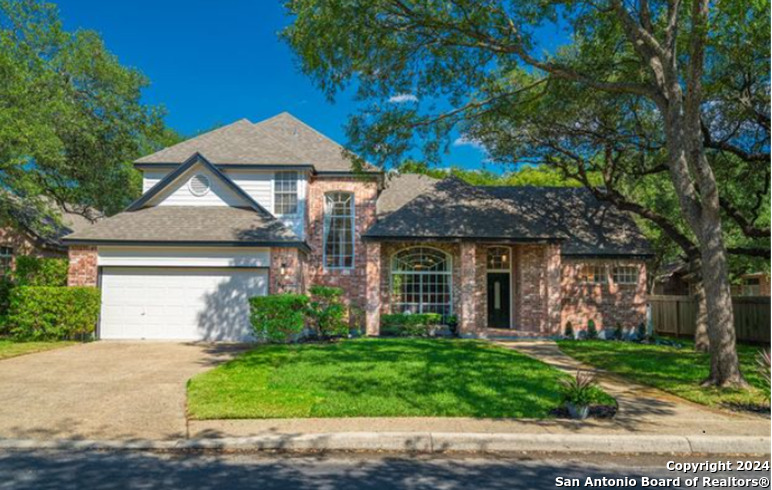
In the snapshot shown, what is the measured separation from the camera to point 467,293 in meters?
18.1

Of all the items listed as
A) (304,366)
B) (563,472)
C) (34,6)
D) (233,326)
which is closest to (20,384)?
(304,366)

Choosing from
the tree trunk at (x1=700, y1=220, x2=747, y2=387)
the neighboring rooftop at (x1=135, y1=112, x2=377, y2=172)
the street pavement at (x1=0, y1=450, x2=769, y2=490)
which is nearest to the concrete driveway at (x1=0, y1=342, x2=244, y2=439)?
the street pavement at (x1=0, y1=450, x2=769, y2=490)

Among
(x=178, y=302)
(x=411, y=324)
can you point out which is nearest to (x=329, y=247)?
(x=411, y=324)

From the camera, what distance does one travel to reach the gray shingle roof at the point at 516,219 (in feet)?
60.7

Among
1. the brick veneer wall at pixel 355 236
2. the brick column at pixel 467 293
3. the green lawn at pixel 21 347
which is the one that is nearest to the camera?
the green lawn at pixel 21 347

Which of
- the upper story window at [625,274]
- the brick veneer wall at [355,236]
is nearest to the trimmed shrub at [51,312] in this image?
the brick veneer wall at [355,236]

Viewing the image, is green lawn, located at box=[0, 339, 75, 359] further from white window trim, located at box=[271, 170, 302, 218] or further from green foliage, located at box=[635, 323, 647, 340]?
green foliage, located at box=[635, 323, 647, 340]

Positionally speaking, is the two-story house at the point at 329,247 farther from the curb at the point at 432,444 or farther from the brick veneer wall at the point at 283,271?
the curb at the point at 432,444

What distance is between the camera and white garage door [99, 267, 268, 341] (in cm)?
1564

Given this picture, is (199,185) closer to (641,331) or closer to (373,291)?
(373,291)

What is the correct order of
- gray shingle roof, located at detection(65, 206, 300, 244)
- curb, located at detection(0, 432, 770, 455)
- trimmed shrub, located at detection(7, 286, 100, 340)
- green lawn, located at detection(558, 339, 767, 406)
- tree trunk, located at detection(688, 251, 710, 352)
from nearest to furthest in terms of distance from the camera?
curb, located at detection(0, 432, 770, 455) < green lawn, located at detection(558, 339, 767, 406) < tree trunk, located at detection(688, 251, 710, 352) < trimmed shrub, located at detection(7, 286, 100, 340) < gray shingle roof, located at detection(65, 206, 300, 244)

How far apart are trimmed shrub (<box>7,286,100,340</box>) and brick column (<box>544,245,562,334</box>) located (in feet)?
48.5

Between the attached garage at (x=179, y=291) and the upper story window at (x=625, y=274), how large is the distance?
13077mm

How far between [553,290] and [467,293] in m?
3.10
